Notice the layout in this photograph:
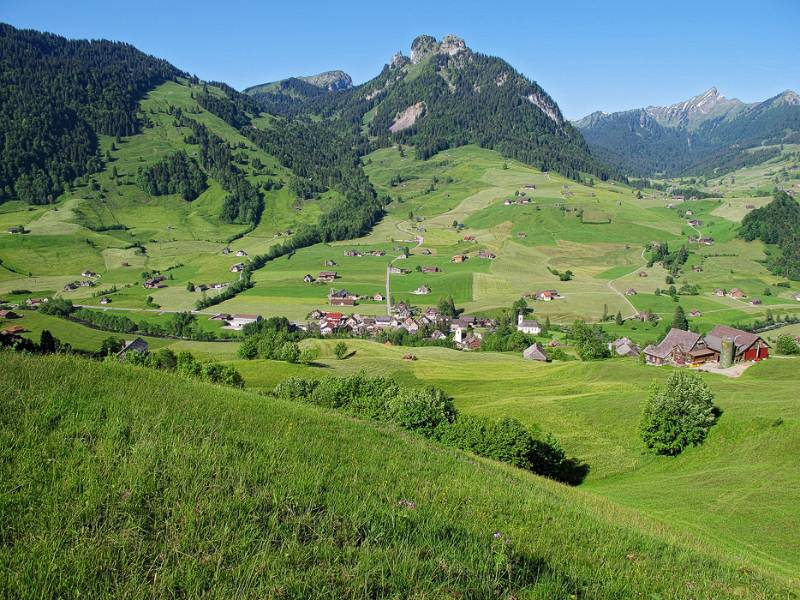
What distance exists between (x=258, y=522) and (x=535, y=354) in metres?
99.2

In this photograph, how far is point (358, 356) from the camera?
316 ft

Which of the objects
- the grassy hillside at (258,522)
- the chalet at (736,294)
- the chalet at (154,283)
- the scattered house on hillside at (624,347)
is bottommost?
the scattered house on hillside at (624,347)

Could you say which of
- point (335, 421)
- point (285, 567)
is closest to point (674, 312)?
point (335, 421)

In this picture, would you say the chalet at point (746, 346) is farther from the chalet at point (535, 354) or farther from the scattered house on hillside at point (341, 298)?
the scattered house on hillside at point (341, 298)

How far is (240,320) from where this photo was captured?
128750 millimetres

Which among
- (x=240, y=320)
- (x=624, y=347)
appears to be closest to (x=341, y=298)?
(x=240, y=320)

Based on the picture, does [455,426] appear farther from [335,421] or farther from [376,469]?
[376,469]

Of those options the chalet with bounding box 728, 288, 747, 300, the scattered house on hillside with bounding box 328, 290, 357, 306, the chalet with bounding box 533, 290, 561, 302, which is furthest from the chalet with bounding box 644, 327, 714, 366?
the scattered house on hillside with bounding box 328, 290, 357, 306

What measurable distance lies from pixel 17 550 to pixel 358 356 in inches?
3613

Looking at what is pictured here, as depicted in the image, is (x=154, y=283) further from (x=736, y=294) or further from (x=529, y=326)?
(x=736, y=294)

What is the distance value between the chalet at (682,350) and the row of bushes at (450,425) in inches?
2210

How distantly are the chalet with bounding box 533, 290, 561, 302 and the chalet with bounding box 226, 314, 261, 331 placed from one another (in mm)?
83713

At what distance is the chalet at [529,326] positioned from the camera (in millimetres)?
126331

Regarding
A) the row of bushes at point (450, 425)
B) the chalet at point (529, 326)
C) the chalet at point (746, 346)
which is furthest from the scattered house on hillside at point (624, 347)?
the row of bushes at point (450, 425)
